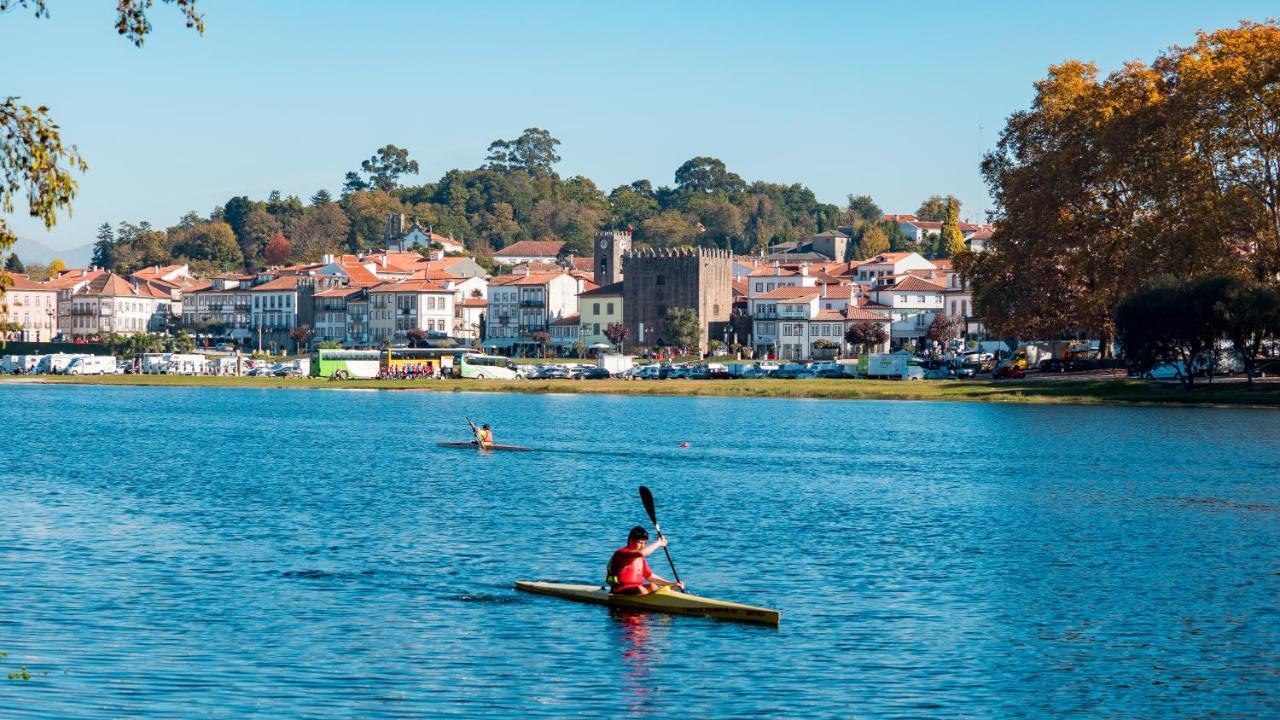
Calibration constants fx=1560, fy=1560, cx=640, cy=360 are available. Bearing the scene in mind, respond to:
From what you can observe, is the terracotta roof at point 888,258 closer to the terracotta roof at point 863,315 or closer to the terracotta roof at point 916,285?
the terracotta roof at point 916,285

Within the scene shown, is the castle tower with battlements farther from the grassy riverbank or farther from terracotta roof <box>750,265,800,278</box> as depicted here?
the grassy riverbank

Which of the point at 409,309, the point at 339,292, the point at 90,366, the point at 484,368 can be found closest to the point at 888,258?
the point at 409,309

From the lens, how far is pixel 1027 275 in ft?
321

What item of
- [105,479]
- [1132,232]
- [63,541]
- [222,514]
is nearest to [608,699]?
[63,541]

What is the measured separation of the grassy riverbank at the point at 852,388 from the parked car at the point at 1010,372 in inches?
79.6

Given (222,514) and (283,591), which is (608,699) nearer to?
(283,591)

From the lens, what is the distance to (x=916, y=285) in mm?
→ 167250

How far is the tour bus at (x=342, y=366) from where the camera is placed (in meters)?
145

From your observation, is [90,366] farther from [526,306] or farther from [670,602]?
[670,602]

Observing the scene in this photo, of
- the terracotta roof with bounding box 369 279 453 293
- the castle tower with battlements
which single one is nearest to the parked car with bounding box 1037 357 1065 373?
the castle tower with battlements

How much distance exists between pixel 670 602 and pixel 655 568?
20.6 ft

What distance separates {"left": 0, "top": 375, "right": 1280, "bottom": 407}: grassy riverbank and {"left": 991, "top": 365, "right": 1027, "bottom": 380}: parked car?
6.64ft

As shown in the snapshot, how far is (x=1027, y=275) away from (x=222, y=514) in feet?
219

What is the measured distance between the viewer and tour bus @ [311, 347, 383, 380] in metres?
145
